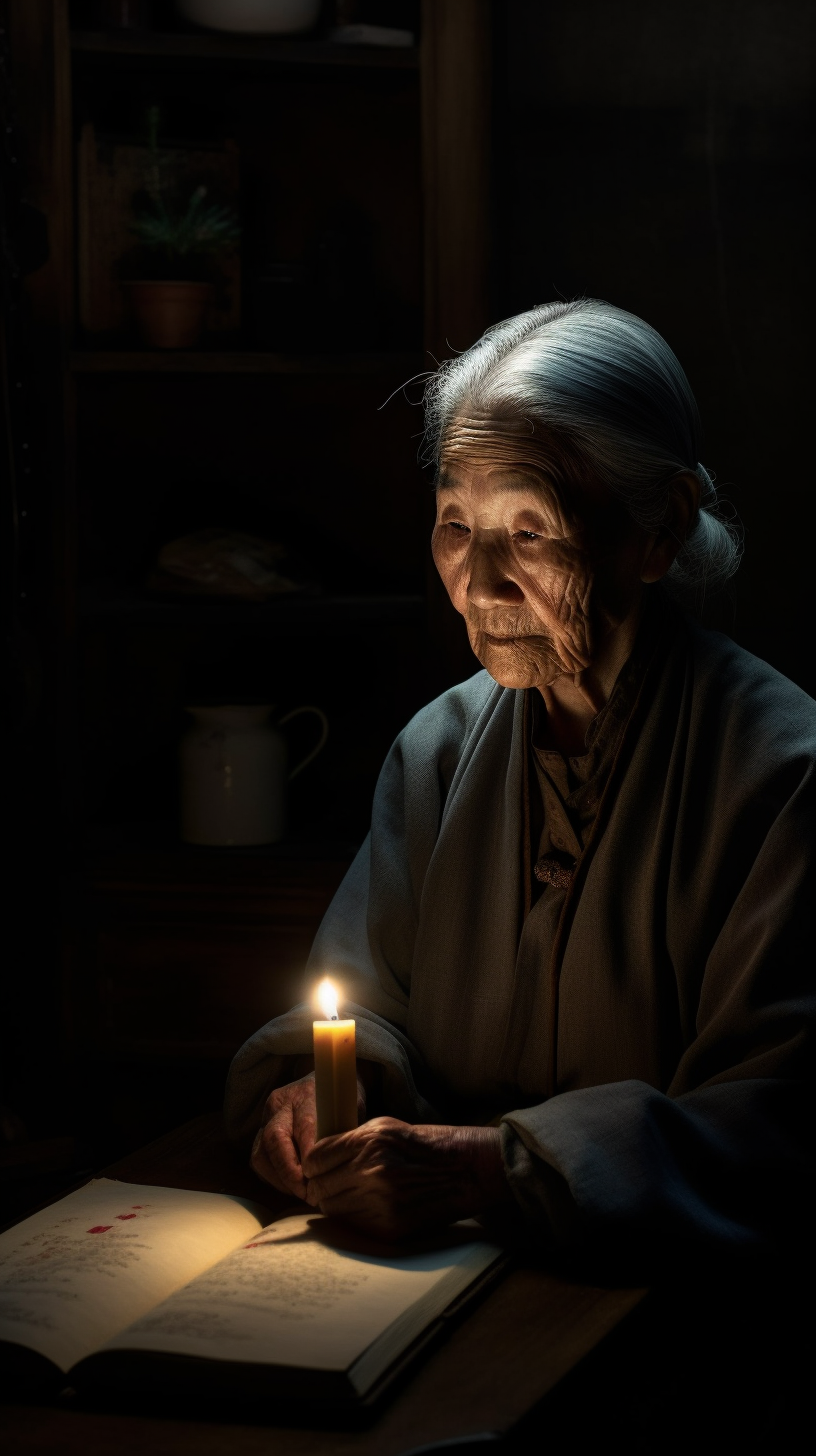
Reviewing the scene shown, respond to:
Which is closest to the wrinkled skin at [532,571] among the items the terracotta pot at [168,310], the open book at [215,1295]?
the open book at [215,1295]

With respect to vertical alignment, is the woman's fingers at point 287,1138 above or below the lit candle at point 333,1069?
below

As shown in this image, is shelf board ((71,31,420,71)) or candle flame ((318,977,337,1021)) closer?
candle flame ((318,977,337,1021))

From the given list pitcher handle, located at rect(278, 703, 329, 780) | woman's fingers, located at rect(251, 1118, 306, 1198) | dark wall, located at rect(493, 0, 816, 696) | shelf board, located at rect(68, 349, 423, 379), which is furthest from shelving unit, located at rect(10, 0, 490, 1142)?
woman's fingers, located at rect(251, 1118, 306, 1198)

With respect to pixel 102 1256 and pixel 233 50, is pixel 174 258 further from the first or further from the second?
pixel 102 1256

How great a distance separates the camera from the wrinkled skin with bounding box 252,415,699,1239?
156cm

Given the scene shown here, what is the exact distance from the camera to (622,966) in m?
1.57

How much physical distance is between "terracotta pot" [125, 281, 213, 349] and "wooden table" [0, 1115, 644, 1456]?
1722 mm

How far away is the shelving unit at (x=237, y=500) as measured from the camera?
96.8 inches

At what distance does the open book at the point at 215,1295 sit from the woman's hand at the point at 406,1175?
2 centimetres

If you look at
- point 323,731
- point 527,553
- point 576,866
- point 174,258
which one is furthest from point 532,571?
point 174,258

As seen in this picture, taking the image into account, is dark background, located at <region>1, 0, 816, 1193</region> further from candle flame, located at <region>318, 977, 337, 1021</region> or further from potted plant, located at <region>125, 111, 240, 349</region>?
candle flame, located at <region>318, 977, 337, 1021</region>

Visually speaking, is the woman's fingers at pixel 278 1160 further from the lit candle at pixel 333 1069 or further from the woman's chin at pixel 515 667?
the woman's chin at pixel 515 667

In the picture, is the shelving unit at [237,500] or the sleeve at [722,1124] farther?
the shelving unit at [237,500]

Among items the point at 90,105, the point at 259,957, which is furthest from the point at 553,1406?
the point at 90,105
